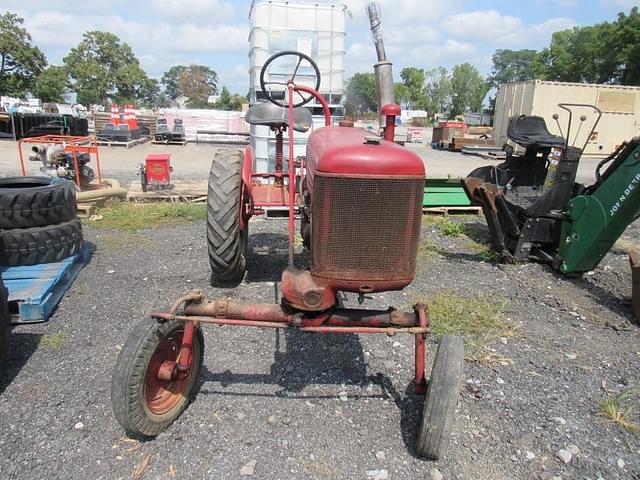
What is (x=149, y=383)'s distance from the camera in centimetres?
251

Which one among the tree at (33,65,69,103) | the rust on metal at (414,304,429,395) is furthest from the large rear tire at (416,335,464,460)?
the tree at (33,65,69,103)

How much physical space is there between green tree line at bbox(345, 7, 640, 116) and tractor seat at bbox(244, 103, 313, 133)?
234cm

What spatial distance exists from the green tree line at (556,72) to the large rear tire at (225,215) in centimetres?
307

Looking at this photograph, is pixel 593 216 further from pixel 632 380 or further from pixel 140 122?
pixel 140 122

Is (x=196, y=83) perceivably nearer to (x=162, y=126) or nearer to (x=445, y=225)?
(x=162, y=126)

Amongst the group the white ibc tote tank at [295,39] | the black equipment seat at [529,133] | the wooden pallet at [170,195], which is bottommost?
the wooden pallet at [170,195]

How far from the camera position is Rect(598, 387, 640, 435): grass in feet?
8.93

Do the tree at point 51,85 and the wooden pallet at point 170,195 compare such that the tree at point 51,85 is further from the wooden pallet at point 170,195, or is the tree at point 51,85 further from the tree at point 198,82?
the wooden pallet at point 170,195

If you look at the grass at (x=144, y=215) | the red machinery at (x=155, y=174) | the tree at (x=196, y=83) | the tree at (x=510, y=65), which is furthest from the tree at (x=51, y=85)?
the tree at (x=510, y=65)

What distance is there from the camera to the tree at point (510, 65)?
9481cm

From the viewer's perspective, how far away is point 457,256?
225 inches

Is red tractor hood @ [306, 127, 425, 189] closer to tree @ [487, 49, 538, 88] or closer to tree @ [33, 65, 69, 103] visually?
tree @ [33, 65, 69, 103]

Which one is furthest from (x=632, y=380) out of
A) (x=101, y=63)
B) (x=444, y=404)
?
(x=101, y=63)

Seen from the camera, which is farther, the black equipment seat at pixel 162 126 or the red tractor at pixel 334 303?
the black equipment seat at pixel 162 126
